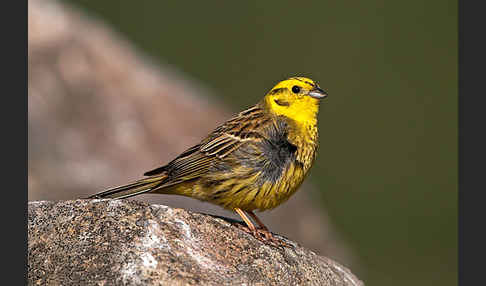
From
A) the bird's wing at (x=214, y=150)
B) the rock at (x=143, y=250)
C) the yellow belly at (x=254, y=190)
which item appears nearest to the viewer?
the rock at (x=143, y=250)

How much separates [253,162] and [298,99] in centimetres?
95

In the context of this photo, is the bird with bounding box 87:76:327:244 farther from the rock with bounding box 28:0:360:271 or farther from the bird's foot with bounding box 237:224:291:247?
the rock with bounding box 28:0:360:271

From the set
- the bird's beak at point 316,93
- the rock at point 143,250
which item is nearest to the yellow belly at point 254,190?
the rock at point 143,250

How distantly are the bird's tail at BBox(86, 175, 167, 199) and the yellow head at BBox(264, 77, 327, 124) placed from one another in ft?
4.58

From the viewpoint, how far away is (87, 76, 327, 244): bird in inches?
296

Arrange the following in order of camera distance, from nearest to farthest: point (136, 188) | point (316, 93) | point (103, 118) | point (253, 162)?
1. point (253, 162)
2. point (136, 188)
3. point (316, 93)
4. point (103, 118)

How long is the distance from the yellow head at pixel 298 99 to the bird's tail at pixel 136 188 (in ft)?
4.58

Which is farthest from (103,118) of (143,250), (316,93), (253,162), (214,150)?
(143,250)

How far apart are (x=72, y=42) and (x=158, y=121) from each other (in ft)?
6.55

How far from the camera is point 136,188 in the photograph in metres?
7.74

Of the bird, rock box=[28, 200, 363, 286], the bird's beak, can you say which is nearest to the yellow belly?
the bird

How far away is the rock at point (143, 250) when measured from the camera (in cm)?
581

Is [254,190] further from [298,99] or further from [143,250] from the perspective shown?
[143,250]

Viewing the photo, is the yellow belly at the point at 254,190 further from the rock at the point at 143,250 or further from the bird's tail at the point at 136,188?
the rock at the point at 143,250
